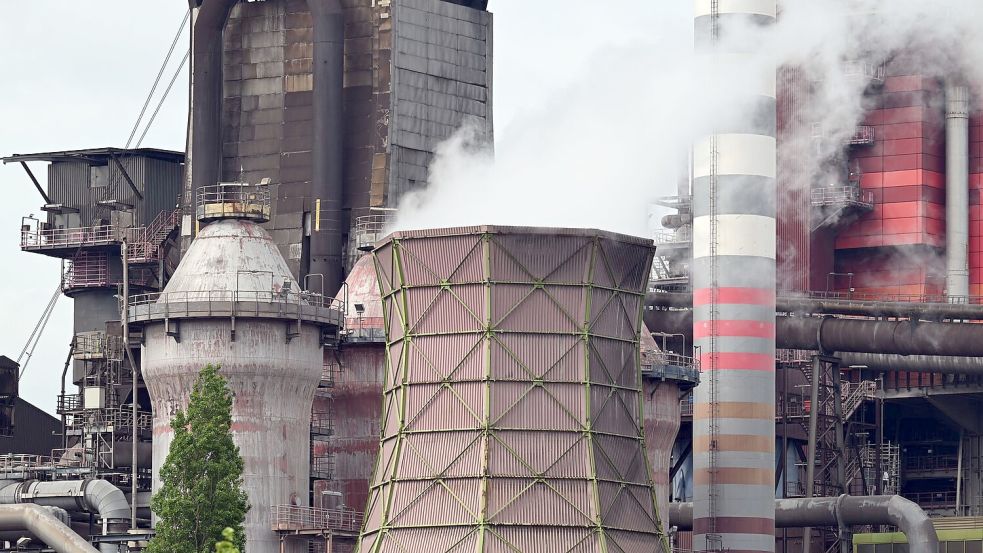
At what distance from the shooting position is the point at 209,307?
236ft

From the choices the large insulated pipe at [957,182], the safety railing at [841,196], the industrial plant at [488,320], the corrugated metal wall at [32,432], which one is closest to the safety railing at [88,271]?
the industrial plant at [488,320]

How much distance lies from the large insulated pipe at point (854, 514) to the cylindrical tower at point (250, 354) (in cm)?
1960

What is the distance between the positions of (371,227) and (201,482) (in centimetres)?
2561

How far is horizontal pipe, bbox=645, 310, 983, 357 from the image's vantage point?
87750 mm

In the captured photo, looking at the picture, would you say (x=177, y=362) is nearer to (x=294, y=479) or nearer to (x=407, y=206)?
(x=294, y=479)

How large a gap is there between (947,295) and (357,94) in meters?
30.7

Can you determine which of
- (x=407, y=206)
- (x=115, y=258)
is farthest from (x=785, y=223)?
(x=115, y=258)

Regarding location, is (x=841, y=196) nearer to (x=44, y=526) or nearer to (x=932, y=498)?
(x=932, y=498)

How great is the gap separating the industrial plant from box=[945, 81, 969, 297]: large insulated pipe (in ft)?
0.39

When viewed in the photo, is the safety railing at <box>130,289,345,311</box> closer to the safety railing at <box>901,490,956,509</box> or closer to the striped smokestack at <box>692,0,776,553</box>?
the striped smokestack at <box>692,0,776,553</box>

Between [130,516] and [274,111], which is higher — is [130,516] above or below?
below

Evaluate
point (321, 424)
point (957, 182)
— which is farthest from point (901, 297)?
point (321, 424)

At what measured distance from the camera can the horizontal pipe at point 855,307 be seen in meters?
90.2

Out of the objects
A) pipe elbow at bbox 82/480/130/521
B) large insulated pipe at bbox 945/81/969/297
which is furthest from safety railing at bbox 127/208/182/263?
large insulated pipe at bbox 945/81/969/297
